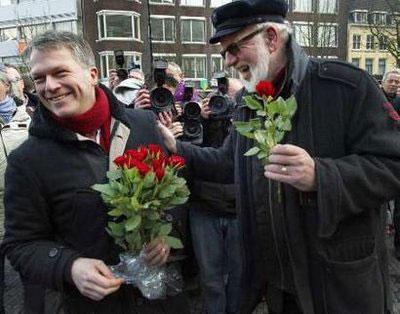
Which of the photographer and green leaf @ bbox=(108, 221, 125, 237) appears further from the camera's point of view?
the photographer

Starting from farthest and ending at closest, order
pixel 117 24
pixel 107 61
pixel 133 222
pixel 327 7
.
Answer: pixel 117 24, pixel 107 61, pixel 327 7, pixel 133 222

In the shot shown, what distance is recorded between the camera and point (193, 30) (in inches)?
1540

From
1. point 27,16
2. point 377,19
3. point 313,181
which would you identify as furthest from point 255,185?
point 27,16

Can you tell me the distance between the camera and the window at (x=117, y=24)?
35.1 m

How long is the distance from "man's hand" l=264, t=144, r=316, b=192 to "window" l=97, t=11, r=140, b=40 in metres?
35.5

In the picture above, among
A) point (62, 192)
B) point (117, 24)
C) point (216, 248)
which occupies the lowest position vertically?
point (216, 248)

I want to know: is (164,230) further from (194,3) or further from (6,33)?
(6,33)

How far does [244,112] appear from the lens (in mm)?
2268

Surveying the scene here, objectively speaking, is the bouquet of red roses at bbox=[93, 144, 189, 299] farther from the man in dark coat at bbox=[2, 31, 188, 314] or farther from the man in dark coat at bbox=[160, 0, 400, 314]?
the man in dark coat at bbox=[160, 0, 400, 314]

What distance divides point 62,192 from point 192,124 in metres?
2.10

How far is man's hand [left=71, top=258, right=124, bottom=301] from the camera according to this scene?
5.61ft

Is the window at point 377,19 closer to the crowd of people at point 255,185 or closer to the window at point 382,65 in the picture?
the crowd of people at point 255,185

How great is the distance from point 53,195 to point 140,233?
1.46 ft

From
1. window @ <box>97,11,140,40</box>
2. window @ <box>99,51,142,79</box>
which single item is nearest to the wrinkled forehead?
window @ <box>99,51,142,79</box>
